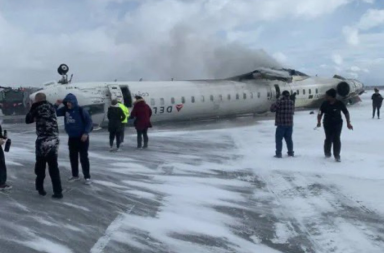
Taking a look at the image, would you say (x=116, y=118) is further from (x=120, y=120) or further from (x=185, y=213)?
(x=185, y=213)

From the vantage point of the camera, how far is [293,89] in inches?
1109

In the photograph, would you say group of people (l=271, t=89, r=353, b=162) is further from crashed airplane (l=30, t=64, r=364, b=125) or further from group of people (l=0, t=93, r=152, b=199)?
crashed airplane (l=30, t=64, r=364, b=125)

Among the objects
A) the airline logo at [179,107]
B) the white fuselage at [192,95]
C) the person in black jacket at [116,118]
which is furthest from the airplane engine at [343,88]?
the person in black jacket at [116,118]

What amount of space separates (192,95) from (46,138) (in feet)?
54.8

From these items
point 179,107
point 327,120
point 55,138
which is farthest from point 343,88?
point 55,138

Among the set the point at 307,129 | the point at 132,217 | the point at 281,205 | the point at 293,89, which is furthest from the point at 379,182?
the point at 293,89

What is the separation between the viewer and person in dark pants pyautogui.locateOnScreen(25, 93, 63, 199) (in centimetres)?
720

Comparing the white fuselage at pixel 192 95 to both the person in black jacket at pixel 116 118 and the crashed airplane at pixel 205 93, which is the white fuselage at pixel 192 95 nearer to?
the crashed airplane at pixel 205 93

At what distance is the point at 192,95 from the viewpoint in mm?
23672

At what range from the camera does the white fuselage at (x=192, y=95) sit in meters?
20.7

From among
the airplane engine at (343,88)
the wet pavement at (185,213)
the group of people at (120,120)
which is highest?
the airplane engine at (343,88)

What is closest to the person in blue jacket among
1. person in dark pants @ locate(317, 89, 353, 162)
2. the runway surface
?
the runway surface

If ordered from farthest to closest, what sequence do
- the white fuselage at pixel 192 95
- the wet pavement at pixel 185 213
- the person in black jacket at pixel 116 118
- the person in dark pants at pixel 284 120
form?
the white fuselage at pixel 192 95 < the person in black jacket at pixel 116 118 < the person in dark pants at pixel 284 120 < the wet pavement at pixel 185 213

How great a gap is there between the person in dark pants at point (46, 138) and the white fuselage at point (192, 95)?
13185 mm
